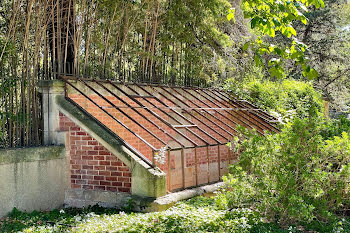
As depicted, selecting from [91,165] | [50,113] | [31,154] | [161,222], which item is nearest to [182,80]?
[50,113]

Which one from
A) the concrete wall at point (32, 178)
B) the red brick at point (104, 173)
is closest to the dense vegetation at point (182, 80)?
the concrete wall at point (32, 178)

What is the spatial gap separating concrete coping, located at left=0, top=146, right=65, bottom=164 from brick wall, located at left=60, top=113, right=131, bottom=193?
0.26m

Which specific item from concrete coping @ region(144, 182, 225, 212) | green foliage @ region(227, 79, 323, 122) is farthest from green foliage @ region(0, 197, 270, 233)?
green foliage @ region(227, 79, 323, 122)

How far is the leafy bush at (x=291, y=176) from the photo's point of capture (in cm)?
582

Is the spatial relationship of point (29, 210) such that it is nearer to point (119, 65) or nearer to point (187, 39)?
point (119, 65)

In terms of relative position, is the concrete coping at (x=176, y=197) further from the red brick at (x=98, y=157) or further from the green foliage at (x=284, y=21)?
the green foliage at (x=284, y=21)

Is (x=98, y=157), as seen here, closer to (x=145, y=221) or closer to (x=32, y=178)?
(x=32, y=178)

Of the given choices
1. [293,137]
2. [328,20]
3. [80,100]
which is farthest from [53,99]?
[328,20]

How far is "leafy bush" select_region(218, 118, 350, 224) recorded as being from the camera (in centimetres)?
582

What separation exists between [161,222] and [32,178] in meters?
2.46

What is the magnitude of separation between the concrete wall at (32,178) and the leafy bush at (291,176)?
9.54ft

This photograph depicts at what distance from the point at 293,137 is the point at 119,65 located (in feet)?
17.0

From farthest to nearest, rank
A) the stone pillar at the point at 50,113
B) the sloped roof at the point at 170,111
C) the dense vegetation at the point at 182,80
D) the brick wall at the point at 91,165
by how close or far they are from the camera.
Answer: the sloped roof at the point at 170,111
the stone pillar at the point at 50,113
the brick wall at the point at 91,165
the dense vegetation at the point at 182,80

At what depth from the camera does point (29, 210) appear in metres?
7.09
